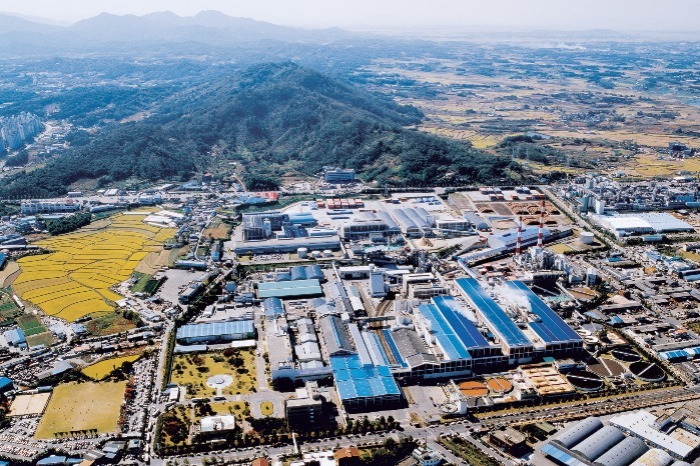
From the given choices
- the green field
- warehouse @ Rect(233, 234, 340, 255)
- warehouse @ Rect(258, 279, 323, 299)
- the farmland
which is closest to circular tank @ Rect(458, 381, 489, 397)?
warehouse @ Rect(258, 279, 323, 299)

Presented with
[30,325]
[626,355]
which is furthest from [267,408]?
[626,355]

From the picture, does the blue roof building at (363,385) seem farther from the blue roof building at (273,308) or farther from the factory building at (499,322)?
the factory building at (499,322)

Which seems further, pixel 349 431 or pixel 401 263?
pixel 401 263

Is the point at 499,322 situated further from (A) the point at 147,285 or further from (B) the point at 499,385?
(A) the point at 147,285

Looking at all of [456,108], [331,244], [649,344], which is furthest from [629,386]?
[456,108]

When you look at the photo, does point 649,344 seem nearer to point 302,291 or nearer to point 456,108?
point 302,291

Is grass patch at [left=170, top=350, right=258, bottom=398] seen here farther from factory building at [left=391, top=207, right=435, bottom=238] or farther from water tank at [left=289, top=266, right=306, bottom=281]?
factory building at [left=391, top=207, right=435, bottom=238]
